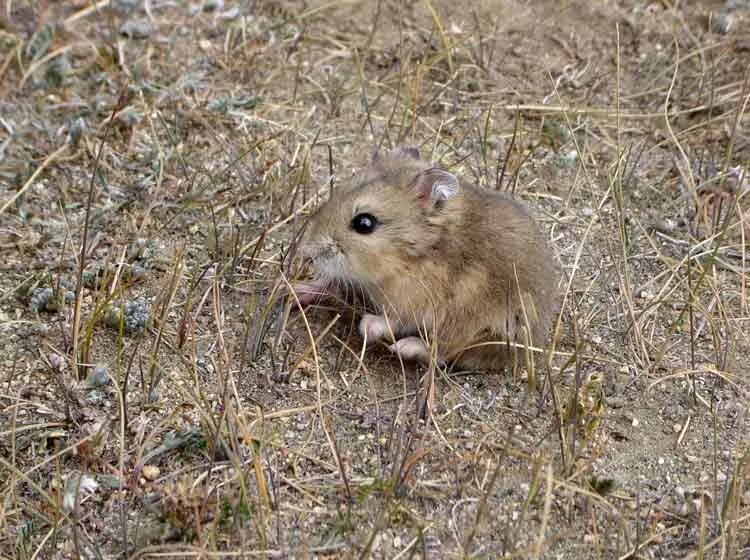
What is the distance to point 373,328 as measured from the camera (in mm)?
4152

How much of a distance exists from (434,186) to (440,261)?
309 millimetres

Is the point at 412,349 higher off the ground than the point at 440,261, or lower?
lower

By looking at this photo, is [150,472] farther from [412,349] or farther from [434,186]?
[434,186]

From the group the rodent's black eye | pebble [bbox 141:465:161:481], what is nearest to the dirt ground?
pebble [bbox 141:465:161:481]

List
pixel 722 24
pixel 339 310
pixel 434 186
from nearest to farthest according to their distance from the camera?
pixel 434 186 → pixel 339 310 → pixel 722 24

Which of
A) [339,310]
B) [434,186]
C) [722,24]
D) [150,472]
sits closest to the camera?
[150,472]

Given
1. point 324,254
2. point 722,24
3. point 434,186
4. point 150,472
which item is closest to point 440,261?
point 434,186

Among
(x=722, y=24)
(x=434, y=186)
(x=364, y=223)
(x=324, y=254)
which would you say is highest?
(x=722, y=24)

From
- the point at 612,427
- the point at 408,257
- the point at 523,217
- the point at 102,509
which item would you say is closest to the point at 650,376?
the point at 612,427

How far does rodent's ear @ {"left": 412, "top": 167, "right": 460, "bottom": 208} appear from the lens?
4027 millimetres

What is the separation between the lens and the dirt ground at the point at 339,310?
3477 millimetres

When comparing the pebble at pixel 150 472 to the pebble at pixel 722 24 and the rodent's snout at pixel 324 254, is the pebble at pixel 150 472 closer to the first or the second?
the rodent's snout at pixel 324 254

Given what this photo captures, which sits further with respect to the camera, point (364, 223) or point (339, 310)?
point (339, 310)

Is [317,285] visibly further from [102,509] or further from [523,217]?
[102,509]
